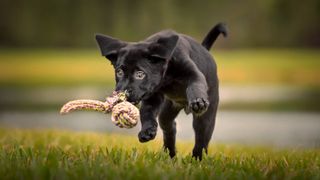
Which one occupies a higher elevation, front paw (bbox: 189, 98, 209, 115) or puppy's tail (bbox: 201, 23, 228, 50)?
puppy's tail (bbox: 201, 23, 228, 50)

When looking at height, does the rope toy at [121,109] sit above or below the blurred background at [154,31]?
below

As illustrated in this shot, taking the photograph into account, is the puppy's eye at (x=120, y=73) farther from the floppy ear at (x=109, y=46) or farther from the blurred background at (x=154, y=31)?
the blurred background at (x=154, y=31)

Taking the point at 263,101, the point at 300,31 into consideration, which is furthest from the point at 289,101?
the point at 300,31

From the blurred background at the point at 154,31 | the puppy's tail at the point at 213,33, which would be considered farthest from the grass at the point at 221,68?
the puppy's tail at the point at 213,33

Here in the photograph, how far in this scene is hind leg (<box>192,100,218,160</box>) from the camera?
7473 millimetres

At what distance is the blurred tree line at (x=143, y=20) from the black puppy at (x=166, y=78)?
151 feet

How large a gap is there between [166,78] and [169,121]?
3.44 ft

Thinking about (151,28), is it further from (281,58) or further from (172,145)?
(172,145)

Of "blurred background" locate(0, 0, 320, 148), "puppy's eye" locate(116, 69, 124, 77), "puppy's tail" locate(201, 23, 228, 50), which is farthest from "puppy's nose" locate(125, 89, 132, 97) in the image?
"blurred background" locate(0, 0, 320, 148)

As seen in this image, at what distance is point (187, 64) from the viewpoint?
6840 mm

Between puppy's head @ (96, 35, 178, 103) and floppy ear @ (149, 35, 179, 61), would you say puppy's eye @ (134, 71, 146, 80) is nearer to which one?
puppy's head @ (96, 35, 178, 103)

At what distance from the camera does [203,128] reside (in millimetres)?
7484

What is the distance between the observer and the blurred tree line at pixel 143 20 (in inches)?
2164

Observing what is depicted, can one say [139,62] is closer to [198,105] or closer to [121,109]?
[121,109]
